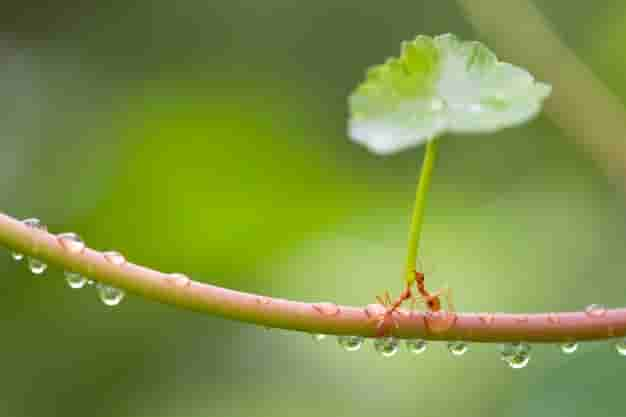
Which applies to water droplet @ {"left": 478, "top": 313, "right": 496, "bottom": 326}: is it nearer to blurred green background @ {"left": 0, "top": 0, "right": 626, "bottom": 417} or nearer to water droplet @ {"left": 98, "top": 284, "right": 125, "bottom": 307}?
water droplet @ {"left": 98, "top": 284, "right": 125, "bottom": 307}

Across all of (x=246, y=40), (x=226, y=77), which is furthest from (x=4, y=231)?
(x=246, y=40)

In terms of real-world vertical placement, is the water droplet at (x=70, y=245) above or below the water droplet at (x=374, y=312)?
above

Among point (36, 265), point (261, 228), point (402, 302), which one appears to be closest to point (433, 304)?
point (402, 302)

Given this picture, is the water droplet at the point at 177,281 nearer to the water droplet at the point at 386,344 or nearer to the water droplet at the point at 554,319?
the water droplet at the point at 386,344

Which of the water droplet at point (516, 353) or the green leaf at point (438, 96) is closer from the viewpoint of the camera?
the green leaf at point (438, 96)

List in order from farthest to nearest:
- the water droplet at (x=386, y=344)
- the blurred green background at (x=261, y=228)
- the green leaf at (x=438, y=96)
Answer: the blurred green background at (x=261, y=228) → the water droplet at (x=386, y=344) → the green leaf at (x=438, y=96)

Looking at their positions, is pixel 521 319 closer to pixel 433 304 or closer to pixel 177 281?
pixel 433 304

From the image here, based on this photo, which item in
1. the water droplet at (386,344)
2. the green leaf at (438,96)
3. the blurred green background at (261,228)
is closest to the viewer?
the green leaf at (438,96)

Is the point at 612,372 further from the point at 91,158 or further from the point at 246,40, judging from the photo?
the point at 246,40

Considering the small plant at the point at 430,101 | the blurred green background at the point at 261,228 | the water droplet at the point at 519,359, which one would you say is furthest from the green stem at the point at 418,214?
the blurred green background at the point at 261,228
